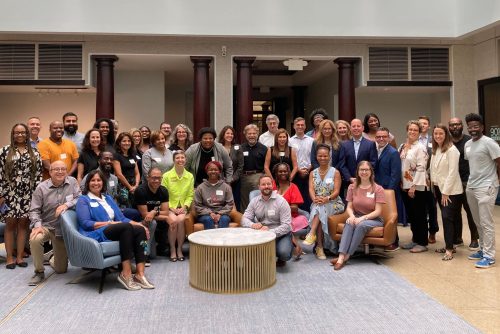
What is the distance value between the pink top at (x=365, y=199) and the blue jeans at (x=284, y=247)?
0.90 meters

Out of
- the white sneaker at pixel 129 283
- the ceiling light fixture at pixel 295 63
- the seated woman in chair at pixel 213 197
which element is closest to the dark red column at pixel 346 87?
the ceiling light fixture at pixel 295 63

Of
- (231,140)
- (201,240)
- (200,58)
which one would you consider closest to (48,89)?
(200,58)

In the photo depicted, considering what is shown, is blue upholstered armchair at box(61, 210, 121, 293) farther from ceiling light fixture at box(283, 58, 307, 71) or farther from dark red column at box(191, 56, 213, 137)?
ceiling light fixture at box(283, 58, 307, 71)

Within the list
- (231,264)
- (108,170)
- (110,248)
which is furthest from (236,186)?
(110,248)

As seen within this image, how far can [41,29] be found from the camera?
8180mm

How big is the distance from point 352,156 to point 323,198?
77 cm

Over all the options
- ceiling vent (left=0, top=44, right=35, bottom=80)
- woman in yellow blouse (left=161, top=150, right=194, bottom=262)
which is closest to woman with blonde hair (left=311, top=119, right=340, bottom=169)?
woman in yellow blouse (left=161, top=150, right=194, bottom=262)

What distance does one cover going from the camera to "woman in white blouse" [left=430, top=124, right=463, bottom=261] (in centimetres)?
480

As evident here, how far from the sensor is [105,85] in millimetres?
8961

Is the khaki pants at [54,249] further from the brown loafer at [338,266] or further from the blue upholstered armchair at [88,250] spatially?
the brown loafer at [338,266]

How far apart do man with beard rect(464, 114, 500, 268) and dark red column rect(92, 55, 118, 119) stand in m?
6.92

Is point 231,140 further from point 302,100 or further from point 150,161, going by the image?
point 302,100

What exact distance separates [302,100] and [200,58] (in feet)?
19.0

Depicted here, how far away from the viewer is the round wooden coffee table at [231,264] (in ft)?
12.4
